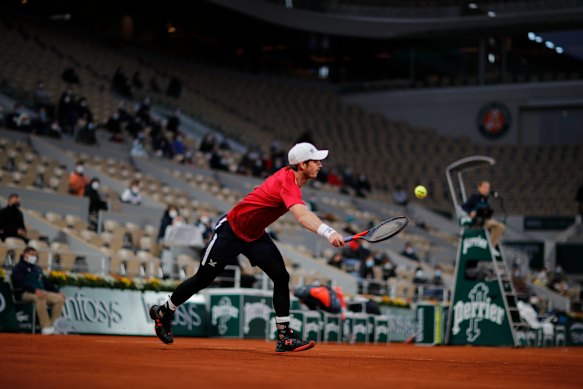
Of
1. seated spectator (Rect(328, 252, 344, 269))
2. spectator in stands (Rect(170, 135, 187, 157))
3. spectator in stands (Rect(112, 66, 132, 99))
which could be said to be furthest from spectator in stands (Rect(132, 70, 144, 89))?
seated spectator (Rect(328, 252, 344, 269))

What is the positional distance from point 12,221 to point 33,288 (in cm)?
349

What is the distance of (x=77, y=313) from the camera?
704 inches

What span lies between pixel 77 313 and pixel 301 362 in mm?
9551

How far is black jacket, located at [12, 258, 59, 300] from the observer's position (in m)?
16.6

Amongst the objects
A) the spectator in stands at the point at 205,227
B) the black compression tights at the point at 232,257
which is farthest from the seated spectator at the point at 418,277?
the black compression tights at the point at 232,257

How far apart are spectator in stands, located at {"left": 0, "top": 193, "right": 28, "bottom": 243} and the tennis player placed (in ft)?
30.9


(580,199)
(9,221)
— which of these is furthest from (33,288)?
(580,199)

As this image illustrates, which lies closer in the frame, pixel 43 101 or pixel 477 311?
pixel 477 311

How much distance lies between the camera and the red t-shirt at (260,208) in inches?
423

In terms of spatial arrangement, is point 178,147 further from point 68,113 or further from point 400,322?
point 400,322

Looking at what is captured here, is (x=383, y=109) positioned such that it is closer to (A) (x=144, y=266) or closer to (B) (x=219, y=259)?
(A) (x=144, y=266)

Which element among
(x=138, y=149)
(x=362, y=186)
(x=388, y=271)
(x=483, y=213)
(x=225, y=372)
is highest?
(x=138, y=149)

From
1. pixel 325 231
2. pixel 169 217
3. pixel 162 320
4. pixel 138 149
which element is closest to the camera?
pixel 325 231

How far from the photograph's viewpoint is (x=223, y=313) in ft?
66.6
